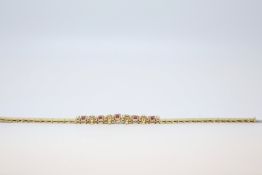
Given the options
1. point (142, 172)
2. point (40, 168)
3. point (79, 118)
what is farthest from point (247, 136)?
point (40, 168)

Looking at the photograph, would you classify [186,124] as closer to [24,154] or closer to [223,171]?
[223,171]

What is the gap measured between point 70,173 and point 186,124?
0.83 meters

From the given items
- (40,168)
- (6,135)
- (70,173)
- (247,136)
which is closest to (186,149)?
(247,136)

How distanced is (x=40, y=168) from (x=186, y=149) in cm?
75

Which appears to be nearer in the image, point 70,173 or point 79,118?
point 70,173

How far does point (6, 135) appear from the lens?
1.99 m

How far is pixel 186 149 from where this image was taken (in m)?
1.87

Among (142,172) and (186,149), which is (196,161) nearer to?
(186,149)

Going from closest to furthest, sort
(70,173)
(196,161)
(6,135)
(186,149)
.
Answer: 1. (70,173)
2. (196,161)
3. (186,149)
4. (6,135)

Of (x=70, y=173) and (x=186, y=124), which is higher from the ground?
(x=186, y=124)

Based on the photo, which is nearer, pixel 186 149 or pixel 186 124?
pixel 186 149

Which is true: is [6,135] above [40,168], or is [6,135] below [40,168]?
above

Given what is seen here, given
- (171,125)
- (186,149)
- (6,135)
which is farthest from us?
(171,125)

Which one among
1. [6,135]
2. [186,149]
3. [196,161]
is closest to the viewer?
[196,161]
